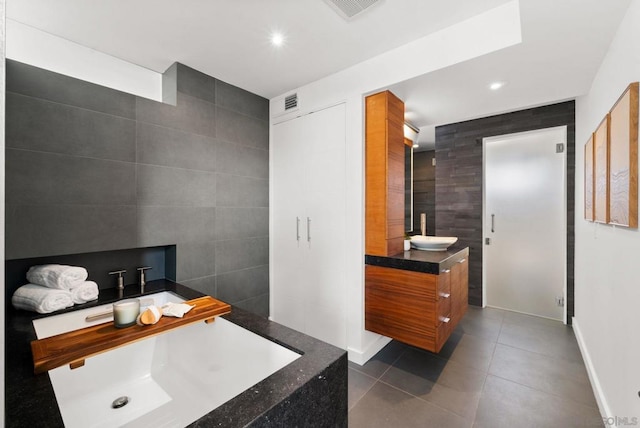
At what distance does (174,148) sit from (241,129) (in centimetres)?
70

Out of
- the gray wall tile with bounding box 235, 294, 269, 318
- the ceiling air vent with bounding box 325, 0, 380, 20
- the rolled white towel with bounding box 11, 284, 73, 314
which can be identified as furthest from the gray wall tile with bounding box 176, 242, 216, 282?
the ceiling air vent with bounding box 325, 0, 380, 20

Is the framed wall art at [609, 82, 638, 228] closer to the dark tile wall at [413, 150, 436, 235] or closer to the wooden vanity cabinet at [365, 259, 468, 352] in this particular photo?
the wooden vanity cabinet at [365, 259, 468, 352]

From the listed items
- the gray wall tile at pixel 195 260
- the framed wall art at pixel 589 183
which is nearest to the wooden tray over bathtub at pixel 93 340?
the gray wall tile at pixel 195 260

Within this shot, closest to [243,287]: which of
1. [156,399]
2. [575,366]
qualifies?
[156,399]

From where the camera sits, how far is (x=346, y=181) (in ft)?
7.92

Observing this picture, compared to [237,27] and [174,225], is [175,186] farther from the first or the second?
[237,27]

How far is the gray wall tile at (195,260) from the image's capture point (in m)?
2.35

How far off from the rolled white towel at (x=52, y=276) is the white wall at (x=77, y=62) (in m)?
1.34

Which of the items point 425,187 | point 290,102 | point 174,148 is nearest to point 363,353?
point 174,148

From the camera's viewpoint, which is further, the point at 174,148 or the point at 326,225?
the point at 326,225

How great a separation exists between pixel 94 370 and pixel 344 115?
2404 millimetres

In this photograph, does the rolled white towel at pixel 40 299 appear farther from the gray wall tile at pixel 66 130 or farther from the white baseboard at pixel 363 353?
the white baseboard at pixel 363 353

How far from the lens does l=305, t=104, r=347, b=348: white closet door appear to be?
2.46 m

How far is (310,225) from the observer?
267 centimetres
